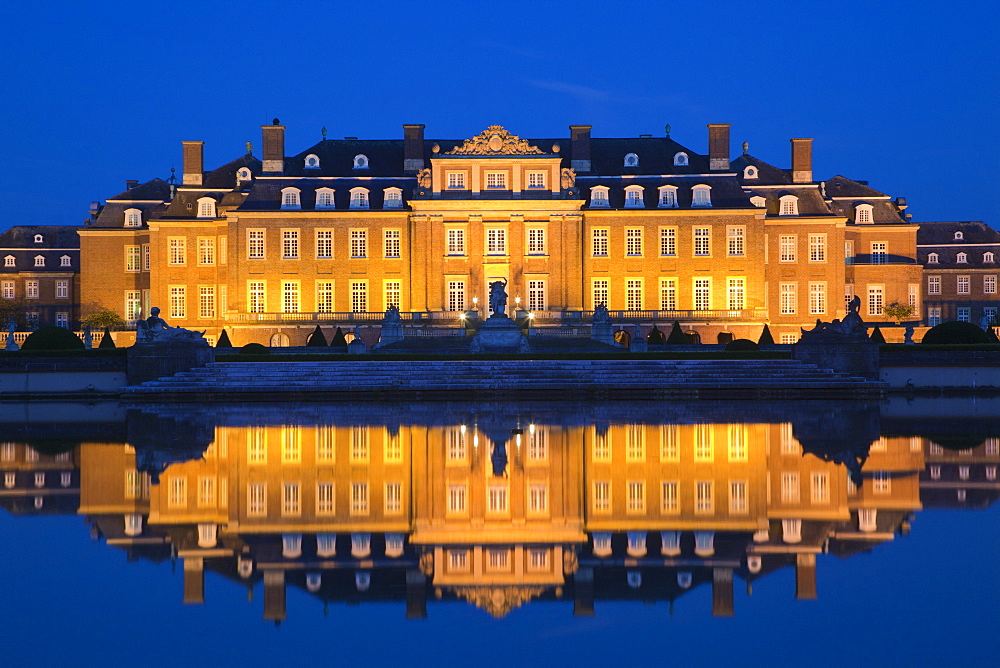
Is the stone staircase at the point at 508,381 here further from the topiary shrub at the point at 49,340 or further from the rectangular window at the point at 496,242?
the rectangular window at the point at 496,242

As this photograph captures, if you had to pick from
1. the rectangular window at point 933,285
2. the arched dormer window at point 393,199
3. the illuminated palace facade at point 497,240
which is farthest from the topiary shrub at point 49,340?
the rectangular window at point 933,285

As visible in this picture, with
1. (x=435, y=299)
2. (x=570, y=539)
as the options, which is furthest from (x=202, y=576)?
(x=435, y=299)

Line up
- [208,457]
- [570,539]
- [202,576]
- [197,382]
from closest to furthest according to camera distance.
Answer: [202,576]
[570,539]
[208,457]
[197,382]

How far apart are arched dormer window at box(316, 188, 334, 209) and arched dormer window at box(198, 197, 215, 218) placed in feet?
19.8

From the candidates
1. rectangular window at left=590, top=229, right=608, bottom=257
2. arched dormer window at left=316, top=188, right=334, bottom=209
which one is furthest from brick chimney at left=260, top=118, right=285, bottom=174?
rectangular window at left=590, top=229, right=608, bottom=257

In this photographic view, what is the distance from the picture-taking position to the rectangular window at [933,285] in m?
65.2

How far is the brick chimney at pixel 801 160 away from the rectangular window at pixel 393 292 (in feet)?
70.5

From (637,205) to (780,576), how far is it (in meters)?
44.6

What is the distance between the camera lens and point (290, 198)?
169 feet

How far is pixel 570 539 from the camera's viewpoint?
914 cm

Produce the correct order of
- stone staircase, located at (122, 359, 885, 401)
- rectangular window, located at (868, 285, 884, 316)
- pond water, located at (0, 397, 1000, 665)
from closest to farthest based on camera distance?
1. pond water, located at (0, 397, 1000, 665)
2. stone staircase, located at (122, 359, 885, 401)
3. rectangular window, located at (868, 285, 884, 316)

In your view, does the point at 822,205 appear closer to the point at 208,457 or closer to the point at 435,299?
the point at 435,299

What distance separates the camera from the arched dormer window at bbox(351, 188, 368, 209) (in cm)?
5144

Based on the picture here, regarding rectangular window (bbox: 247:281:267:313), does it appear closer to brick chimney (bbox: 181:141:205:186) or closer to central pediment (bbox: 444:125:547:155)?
brick chimney (bbox: 181:141:205:186)
